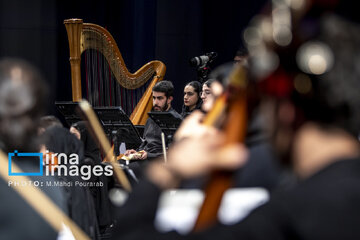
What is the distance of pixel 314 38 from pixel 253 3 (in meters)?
7.81

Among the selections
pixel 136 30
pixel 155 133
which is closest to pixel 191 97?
pixel 155 133

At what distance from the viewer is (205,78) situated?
6.66 m

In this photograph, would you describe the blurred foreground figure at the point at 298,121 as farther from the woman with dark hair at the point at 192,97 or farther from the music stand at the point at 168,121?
the woman with dark hair at the point at 192,97

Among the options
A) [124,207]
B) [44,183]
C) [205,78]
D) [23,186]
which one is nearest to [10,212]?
[23,186]

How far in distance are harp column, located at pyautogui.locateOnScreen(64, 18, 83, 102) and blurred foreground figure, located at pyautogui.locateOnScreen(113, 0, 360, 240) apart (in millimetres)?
4766

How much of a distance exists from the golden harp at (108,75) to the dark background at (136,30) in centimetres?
159

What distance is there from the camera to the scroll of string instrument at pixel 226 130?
973 mm

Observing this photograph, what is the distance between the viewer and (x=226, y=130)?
3.25 feet

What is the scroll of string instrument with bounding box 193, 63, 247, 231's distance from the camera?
97cm

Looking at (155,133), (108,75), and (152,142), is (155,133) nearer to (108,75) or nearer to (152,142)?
(152,142)

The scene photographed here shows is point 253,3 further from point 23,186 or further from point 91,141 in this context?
point 23,186

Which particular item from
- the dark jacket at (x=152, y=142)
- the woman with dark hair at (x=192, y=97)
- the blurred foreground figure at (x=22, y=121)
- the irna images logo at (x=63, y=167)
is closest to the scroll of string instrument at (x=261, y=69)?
the blurred foreground figure at (x=22, y=121)

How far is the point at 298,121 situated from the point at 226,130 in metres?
0.12

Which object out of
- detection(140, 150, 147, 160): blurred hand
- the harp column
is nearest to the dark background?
the harp column
